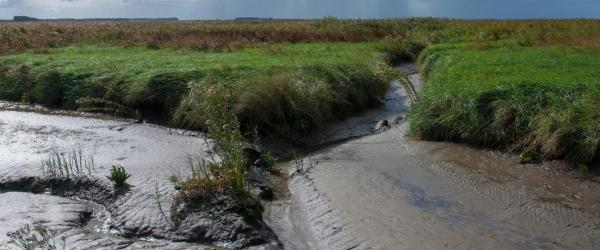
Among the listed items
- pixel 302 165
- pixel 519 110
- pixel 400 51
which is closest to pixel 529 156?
pixel 519 110

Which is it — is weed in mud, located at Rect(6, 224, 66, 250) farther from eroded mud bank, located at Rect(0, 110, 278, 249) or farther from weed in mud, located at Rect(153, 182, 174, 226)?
weed in mud, located at Rect(153, 182, 174, 226)

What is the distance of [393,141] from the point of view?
40.7ft

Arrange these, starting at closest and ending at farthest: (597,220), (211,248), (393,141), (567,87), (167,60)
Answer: (211,248) < (597,220) < (567,87) < (393,141) < (167,60)

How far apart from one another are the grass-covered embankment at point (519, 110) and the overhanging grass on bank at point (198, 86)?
7.82ft

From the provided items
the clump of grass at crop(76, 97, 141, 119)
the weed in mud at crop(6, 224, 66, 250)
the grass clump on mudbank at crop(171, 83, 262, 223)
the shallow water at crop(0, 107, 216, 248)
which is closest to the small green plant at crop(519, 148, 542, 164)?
the grass clump on mudbank at crop(171, 83, 262, 223)

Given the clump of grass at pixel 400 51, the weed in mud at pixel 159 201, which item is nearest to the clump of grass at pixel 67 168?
the weed in mud at pixel 159 201

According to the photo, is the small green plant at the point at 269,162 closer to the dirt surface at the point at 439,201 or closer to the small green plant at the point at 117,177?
the dirt surface at the point at 439,201

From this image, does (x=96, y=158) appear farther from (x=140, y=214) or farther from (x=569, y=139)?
(x=569, y=139)

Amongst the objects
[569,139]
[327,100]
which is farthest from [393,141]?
[569,139]

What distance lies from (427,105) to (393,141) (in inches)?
44.1

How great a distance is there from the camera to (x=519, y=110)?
1094 centimetres

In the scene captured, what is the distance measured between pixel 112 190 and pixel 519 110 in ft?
25.1

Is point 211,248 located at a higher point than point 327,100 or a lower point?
lower

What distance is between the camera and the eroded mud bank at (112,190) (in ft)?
23.4
